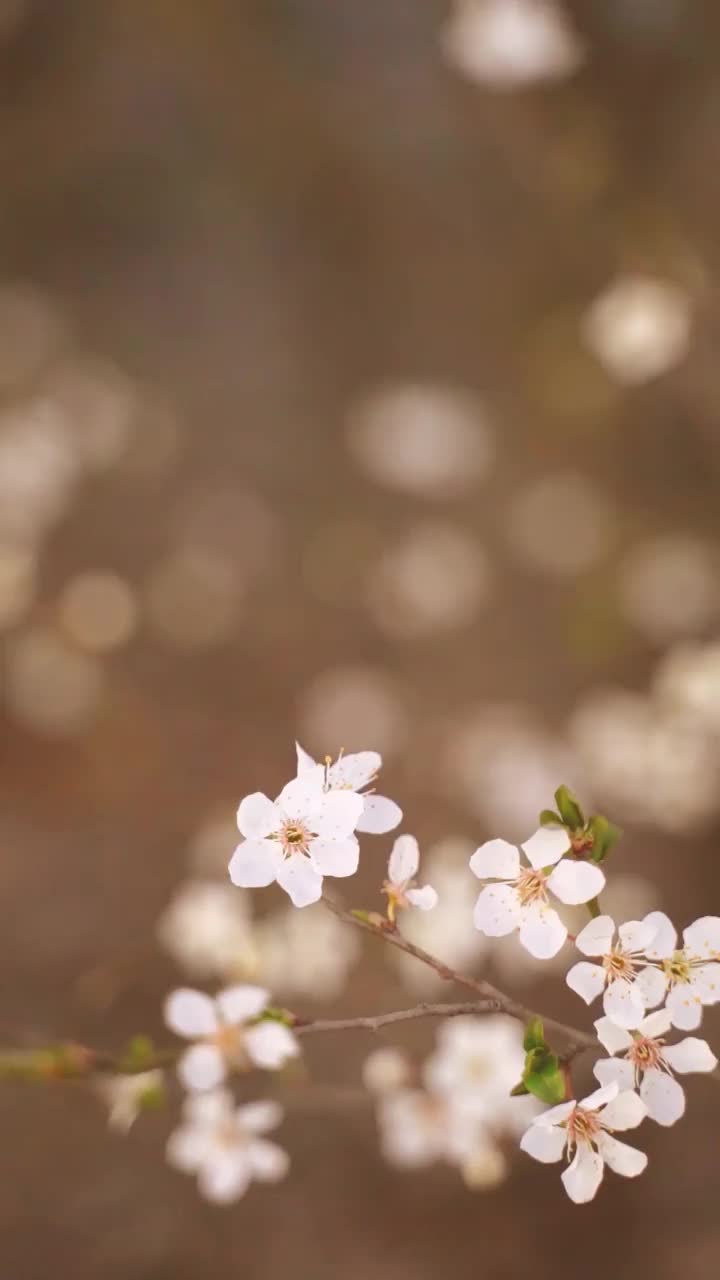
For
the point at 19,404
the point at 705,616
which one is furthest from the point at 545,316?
the point at 19,404

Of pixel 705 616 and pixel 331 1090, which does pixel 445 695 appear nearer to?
pixel 705 616

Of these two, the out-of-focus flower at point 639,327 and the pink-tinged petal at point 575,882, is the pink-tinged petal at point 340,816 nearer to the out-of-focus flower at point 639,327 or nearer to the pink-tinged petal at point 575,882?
the pink-tinged petal at point 575,882

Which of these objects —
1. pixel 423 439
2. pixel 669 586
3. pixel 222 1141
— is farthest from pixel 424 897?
pixel 423 439

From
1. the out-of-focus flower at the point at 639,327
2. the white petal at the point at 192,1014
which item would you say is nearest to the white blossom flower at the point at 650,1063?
the white petal at the point at 192,1014

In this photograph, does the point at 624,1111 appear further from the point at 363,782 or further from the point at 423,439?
the point at 423,439

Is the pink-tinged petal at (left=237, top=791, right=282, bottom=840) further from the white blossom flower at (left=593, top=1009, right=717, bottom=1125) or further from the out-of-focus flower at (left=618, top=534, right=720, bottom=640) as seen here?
the out-of-focus flower at (left=618, top=534, right=720, bottom=640)

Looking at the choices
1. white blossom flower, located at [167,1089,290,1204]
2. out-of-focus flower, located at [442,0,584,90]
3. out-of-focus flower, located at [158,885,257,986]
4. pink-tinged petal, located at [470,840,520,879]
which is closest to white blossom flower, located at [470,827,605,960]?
pink-tinged petal, located at [470,840,520,879]
